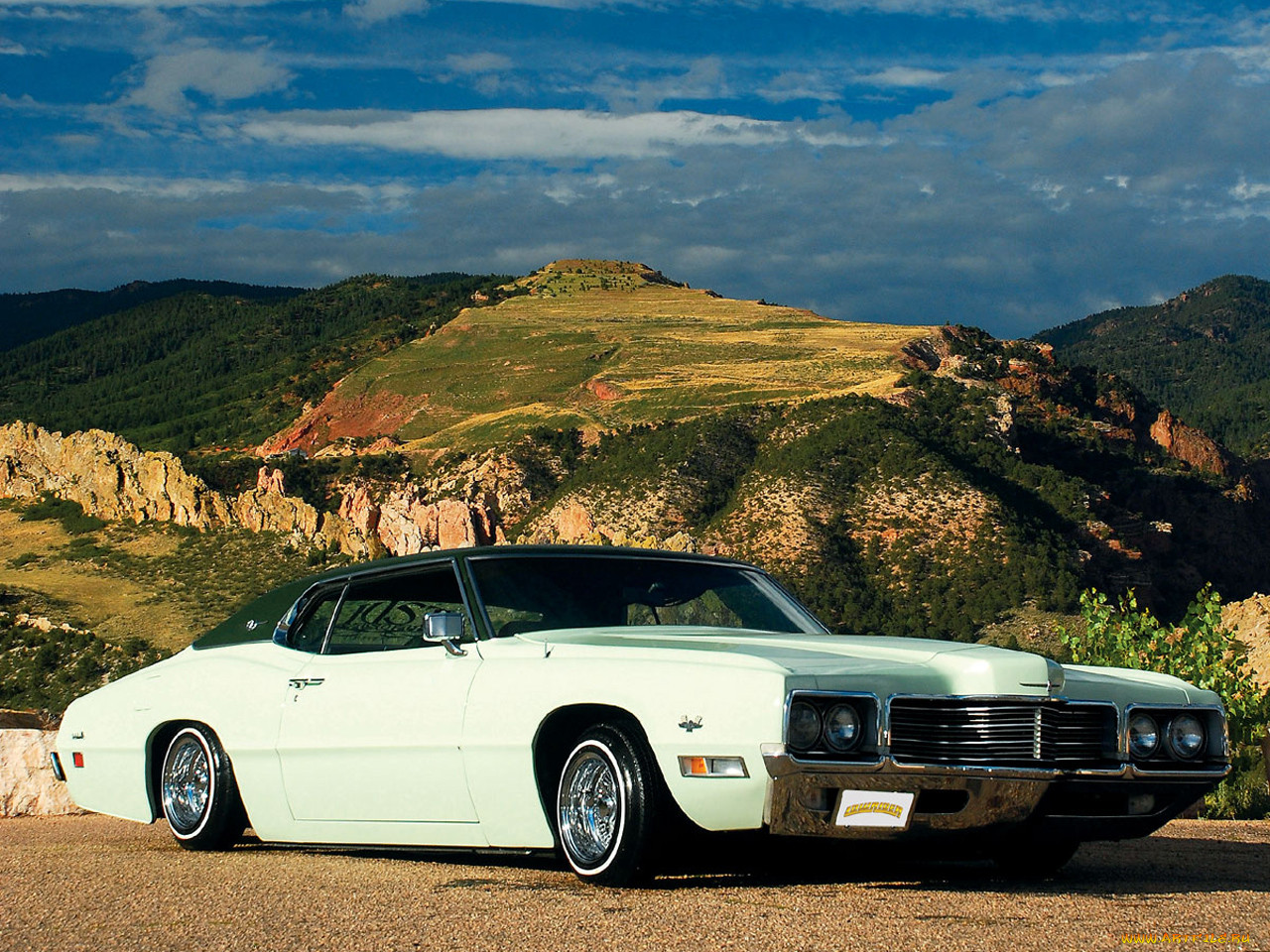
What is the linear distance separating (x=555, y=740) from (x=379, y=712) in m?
1.12

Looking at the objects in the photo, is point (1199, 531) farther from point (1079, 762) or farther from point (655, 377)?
point (1079, 762)

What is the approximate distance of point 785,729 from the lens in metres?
5.48

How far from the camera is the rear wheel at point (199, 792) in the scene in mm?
7801

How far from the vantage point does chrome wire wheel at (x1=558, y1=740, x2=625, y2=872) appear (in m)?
5.92

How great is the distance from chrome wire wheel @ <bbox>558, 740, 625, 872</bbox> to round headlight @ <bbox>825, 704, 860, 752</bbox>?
88cm

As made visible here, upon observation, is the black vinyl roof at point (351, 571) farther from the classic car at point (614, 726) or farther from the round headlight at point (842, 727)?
the round headlight at point (842, 727)

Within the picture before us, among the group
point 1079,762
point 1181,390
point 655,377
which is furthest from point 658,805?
point 1181,390

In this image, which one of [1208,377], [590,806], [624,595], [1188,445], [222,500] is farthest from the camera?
[1208,377]

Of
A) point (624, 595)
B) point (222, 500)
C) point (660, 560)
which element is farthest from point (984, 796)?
point (222, 500)

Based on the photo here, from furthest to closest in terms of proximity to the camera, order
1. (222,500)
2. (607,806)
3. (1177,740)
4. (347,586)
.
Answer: (222,500) → (347,586) → (1177,740) → (607,806)

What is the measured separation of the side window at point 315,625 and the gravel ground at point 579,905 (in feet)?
3.77

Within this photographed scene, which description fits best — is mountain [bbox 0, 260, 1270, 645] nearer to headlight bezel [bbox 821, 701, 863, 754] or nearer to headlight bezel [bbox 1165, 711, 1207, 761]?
headlight bezel [bbox 1165, 711, 1207, 761]

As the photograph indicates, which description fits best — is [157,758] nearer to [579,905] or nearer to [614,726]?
[614,726]

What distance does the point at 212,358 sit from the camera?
158 m
